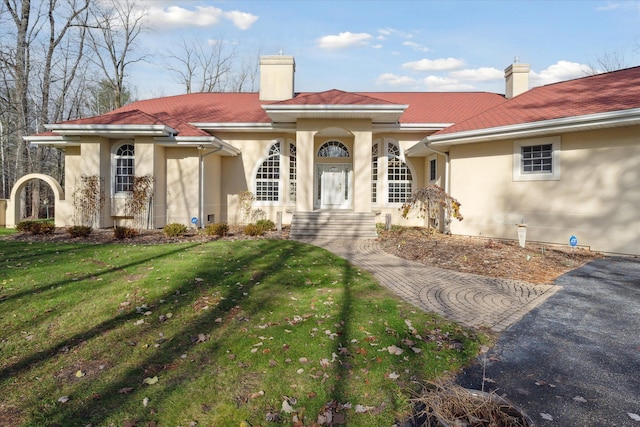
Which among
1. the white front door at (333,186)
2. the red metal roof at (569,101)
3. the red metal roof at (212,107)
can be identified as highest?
the red metal roof at (212,107)

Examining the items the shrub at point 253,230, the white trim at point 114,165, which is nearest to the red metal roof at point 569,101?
the shrub at point 253,230

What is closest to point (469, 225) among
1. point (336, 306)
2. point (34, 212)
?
point (336, 306)

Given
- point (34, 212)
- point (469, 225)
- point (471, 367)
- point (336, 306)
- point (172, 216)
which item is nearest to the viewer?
point (471, 367)

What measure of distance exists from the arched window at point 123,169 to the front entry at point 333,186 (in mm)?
7410

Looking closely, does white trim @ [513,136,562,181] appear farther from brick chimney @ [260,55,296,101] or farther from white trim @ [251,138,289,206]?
brick chimney @ [260,55,296,101]

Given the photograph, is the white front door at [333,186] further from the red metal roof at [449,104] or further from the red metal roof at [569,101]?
the red metal roof at [569,101]

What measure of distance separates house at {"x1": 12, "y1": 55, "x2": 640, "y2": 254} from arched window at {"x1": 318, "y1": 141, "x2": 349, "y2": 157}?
0.05 metres

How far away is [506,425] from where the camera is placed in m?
1.96

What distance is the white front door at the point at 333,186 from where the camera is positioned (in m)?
15.6

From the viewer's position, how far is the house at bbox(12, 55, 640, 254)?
30.7ft

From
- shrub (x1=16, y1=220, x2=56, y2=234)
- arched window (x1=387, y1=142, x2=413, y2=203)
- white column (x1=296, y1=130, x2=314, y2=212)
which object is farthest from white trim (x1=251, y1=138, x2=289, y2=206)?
shrub (x1=16, y1=220, x2=56, y2=234)

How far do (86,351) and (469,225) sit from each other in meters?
11.6

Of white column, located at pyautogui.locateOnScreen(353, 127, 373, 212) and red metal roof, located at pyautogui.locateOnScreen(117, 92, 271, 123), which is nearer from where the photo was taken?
white column, located at pyautogui.locateOnScreen(353, 127, 373, 212)

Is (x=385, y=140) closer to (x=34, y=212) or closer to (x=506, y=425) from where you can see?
(x=506, y=425)
